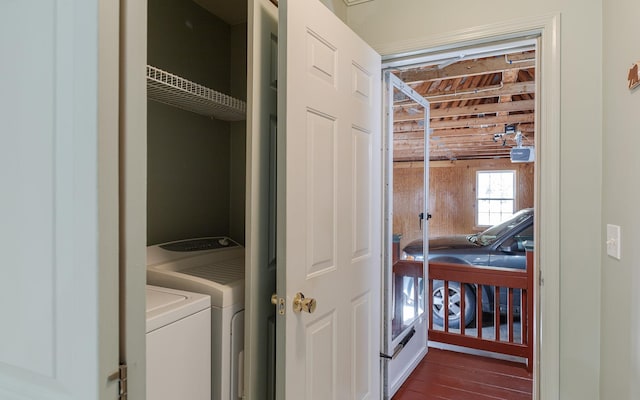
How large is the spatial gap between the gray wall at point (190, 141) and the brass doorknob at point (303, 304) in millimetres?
869

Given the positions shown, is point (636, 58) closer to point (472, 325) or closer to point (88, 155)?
point (88, 155)

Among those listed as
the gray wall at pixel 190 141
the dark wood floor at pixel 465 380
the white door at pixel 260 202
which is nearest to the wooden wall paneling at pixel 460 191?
the dark wood floor at pixel 465 380

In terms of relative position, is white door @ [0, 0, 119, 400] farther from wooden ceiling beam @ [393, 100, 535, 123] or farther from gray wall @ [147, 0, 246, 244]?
wooden ceiling beam @ [393, 100, 535, 123]

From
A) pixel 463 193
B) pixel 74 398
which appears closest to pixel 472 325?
pixel 74 398

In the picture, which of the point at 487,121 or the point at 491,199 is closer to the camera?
the point at 487,121

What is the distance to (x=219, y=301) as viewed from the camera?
1337 millimetres

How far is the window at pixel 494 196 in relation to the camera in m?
8.73

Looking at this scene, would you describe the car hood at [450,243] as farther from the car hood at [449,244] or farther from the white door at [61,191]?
the white door at [61,191]

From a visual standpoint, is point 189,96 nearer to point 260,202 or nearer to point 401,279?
point 260,202

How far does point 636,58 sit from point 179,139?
6.24ft

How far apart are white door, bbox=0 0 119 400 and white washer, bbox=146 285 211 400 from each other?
0.28m

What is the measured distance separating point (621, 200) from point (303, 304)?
3.89 feet

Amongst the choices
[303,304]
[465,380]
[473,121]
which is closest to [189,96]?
[303,304]

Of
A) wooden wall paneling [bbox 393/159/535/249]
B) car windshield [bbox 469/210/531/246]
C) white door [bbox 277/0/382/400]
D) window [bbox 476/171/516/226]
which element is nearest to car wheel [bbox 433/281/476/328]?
car windshield [bbox 469/210/531/246]
